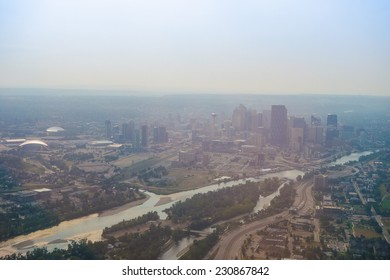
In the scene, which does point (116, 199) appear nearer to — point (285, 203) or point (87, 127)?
point (285, 203)

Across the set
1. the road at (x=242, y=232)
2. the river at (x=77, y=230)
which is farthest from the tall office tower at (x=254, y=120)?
the river at (x=77, y=230)

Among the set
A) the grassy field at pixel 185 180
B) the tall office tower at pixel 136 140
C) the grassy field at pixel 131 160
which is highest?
the tall office tower at pixel 136 140

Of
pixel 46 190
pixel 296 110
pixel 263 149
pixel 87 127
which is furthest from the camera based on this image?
pixel 296 110

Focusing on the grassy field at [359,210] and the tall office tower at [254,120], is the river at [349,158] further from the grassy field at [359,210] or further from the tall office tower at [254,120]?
the grassy field at [359,210]

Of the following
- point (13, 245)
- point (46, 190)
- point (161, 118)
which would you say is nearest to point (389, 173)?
point (46, 190)

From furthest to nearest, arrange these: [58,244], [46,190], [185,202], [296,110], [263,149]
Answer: [296,110] < [263,149] < [46,190] < [185,202] < [58,244]

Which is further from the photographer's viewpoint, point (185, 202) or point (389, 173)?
point (389, 173)

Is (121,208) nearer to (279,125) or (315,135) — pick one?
(279,125)
